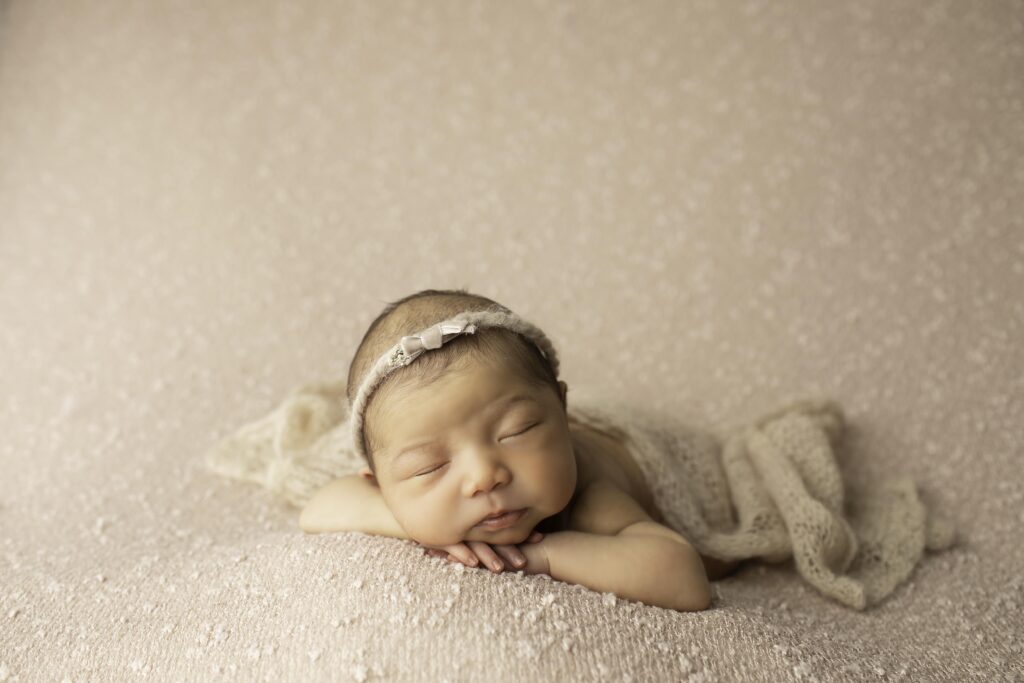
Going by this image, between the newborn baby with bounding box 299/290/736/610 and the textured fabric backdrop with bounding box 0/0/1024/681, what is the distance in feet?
0.26

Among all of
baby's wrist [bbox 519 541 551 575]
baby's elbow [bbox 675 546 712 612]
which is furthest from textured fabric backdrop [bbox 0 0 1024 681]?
baby's wrist [bbox 519 541 551 575]

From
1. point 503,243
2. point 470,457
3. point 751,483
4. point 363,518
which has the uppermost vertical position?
point 503,243

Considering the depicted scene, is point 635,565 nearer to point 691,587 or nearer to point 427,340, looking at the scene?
point 691,587

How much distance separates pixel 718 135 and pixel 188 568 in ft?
4.79

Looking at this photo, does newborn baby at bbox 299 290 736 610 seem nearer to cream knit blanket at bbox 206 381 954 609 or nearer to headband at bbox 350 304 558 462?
headband at bbox 350 304 558 462

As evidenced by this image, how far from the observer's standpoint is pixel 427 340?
43.7 inches

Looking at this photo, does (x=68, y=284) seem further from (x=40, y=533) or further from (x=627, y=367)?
(x=627, y=367)

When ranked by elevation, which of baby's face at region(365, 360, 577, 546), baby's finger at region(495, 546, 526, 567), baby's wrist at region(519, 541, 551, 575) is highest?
baby's face at region(365, 360, 577, 546)

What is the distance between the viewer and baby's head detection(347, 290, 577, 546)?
1087 mm

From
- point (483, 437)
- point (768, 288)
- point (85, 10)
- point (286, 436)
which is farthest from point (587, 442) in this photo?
point (85, 10)

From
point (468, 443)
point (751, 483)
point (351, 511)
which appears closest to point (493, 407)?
point (468, 443)

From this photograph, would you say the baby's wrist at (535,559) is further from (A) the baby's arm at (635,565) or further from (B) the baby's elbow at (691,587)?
(B) the baby's elbow at (691,587)

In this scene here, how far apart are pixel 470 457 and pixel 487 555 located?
0.41ft

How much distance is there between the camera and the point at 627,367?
6.00 ft
